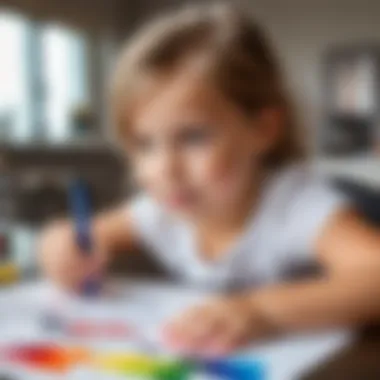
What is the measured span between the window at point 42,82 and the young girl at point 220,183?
0.21 meters

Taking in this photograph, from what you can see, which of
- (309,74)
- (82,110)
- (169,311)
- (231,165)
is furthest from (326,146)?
(169,311)

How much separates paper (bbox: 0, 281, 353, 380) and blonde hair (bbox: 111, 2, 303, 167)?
117 millimetres

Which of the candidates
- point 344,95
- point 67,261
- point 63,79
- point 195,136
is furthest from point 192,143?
point 344,95

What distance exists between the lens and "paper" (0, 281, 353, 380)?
0.89 ft

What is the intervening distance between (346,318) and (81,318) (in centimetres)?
13

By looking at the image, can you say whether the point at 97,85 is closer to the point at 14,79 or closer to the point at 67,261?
the point at 14,79

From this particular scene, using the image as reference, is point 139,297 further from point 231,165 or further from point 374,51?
point 374,51

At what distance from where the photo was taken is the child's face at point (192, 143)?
0.43 m

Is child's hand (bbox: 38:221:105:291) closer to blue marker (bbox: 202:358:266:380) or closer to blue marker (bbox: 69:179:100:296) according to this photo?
blue marker (bbox: 69:179:100:296)

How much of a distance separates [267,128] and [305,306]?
0.59ft

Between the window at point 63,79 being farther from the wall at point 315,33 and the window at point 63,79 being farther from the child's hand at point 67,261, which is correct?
the child's hand at point 67,261

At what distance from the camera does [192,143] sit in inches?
16.9

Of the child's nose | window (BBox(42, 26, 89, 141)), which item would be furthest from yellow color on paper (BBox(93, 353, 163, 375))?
window (BBox(42, 26, 89, 141))


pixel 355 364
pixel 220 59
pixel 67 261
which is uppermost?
pixel 220 59
